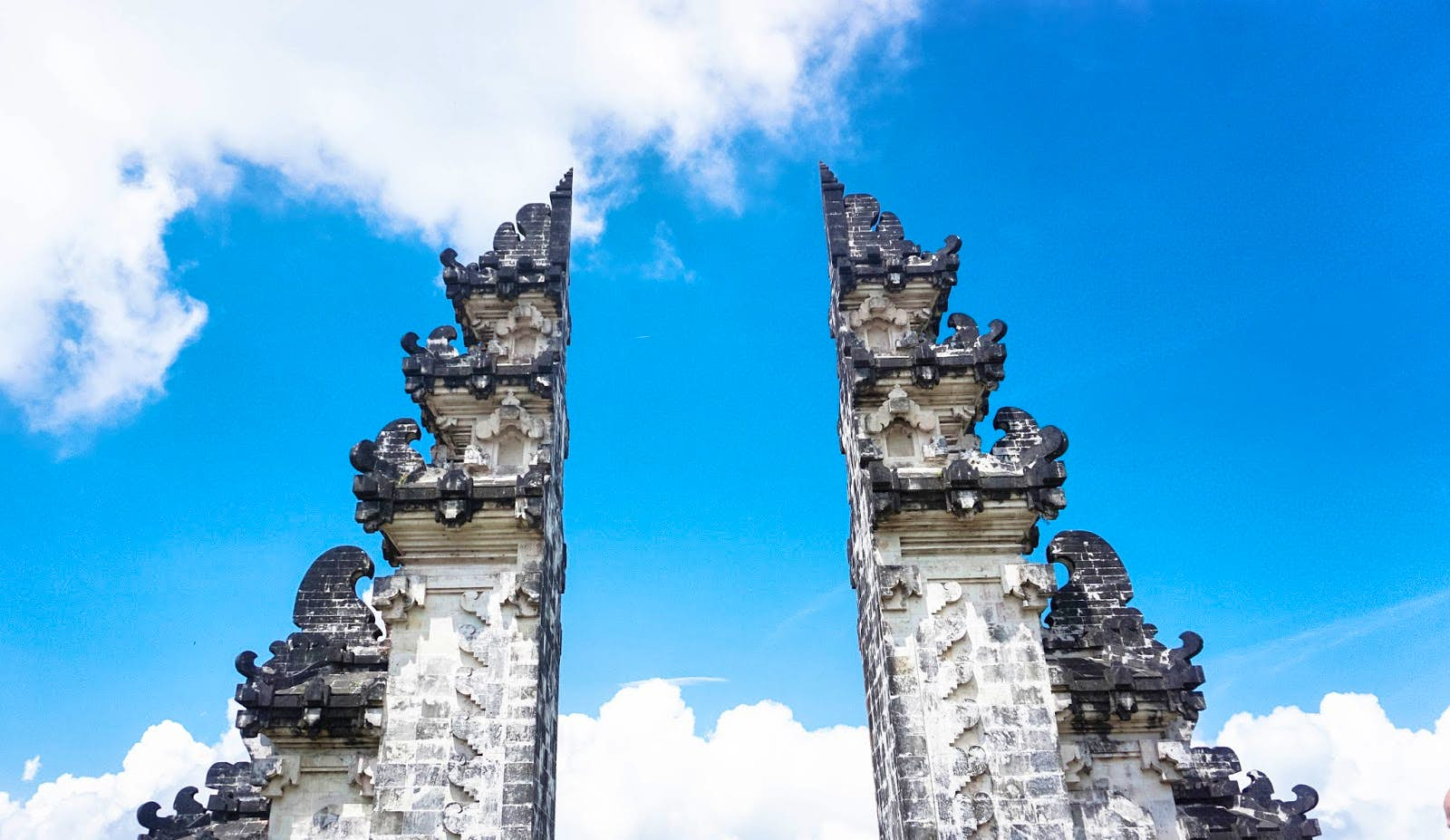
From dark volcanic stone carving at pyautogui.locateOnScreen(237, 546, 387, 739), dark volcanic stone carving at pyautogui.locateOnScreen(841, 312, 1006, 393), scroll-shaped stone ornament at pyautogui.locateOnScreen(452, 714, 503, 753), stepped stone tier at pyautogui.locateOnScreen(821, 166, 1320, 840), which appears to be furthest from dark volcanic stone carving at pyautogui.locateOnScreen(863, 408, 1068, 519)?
dark volcanic stone carving at pyautogui.locateOnScreen(237, 546, 387, 739)

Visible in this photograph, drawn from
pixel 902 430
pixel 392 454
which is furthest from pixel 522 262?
pixel 902 430

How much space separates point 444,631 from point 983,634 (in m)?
6.58

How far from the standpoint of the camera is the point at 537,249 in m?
15.7

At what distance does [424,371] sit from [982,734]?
878cm

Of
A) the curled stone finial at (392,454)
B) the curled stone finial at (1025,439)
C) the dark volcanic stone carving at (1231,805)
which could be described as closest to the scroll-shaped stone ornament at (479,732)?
the curled stone finial at (392,454)

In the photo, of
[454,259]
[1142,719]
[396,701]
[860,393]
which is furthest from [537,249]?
[1142,719]

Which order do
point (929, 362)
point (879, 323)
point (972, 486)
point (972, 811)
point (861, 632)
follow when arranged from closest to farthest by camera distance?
point (972, 811) → point (972, 486) → point (861, 632) → point (929, 362) → point (879, 323)

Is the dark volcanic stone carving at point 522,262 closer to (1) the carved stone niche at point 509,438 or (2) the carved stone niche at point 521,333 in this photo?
(2) the carved stone niche at point 521,333

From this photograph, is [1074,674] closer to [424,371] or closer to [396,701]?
[396,701]

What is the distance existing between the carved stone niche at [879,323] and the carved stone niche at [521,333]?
4.56 m

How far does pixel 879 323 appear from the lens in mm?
15273

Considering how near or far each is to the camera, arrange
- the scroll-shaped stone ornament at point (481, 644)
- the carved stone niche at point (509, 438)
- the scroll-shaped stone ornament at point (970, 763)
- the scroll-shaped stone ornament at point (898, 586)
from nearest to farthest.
→ the scroll-shaped stone ornament at point (970, 763) → the scroll-shaped stone ornament at point (481, 644) → the scroll-shaped stone ornament at point (898, 586) → the carved stone niche at point (509, 438)

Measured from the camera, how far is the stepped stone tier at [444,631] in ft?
38.2

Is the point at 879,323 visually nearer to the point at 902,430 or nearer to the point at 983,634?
the point at 902,430
